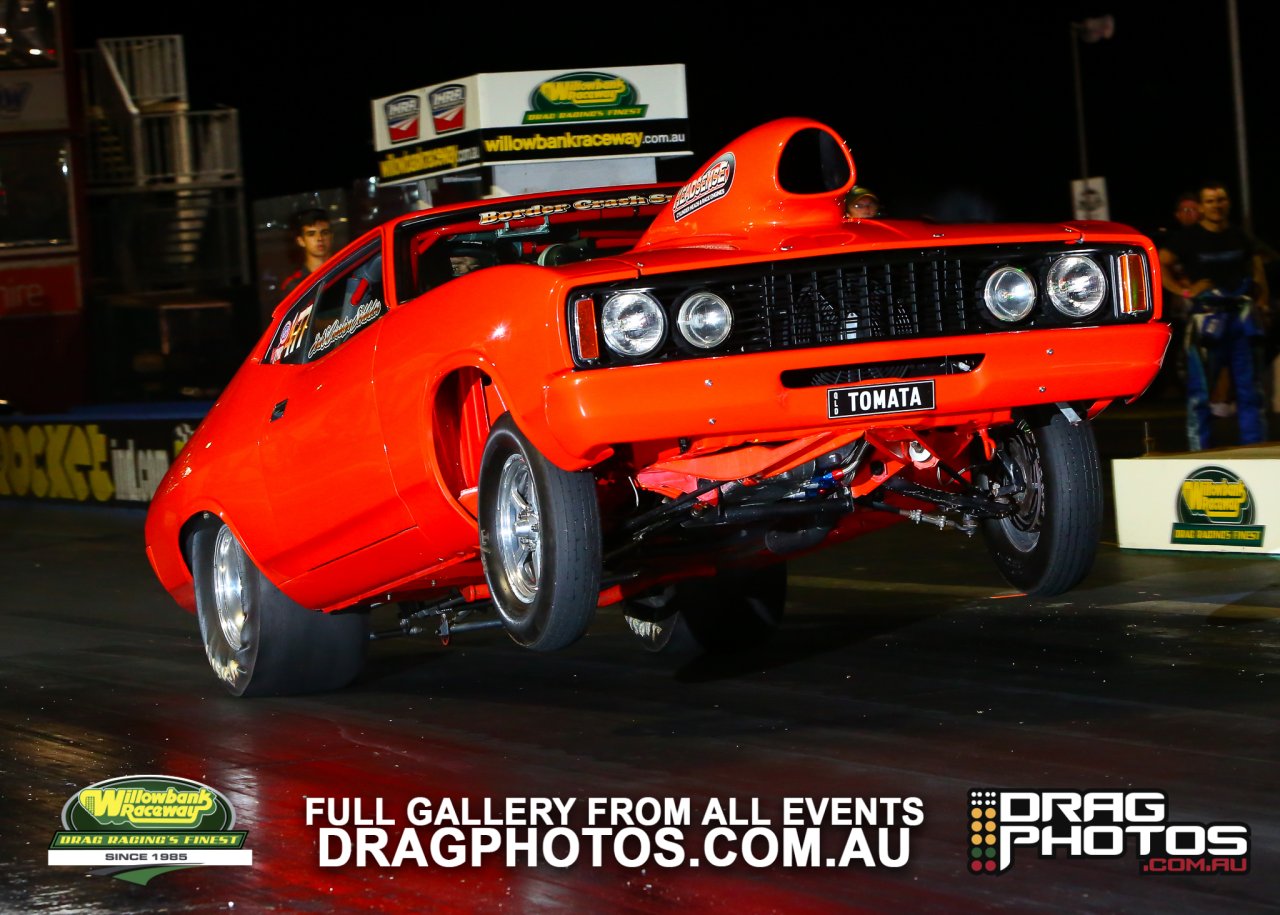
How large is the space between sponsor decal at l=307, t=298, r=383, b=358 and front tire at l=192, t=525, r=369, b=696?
3.08ft

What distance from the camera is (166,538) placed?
7734 mm

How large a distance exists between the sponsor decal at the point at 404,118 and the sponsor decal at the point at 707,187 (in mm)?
17531

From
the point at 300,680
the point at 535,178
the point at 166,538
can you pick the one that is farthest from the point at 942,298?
the point at 535,178

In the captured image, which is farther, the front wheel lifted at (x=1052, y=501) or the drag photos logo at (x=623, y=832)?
the front wheel lifted at (x=1052, y=501)

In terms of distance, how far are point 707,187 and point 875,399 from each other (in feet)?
3.40

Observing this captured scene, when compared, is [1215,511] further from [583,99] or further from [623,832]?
[583,99]

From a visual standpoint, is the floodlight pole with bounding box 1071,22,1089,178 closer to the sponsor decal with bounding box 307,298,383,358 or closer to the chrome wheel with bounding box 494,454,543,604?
the sponsor decal with bounding box 307,298,383,358

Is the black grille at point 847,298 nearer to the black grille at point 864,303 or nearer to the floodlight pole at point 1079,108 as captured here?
the black grille at point 864,303

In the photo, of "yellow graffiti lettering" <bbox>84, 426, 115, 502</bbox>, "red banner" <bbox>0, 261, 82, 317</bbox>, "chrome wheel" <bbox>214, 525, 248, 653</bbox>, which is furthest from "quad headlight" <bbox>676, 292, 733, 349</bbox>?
"red banner" <bbox>0, 261, 82, 317</bbox>

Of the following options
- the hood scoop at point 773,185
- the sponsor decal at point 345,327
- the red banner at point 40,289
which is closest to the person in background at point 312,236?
the sponsor decal at point 345,327

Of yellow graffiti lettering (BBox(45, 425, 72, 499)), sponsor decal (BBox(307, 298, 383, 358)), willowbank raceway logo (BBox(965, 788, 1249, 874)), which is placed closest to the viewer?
willowbank raceway logo (BBox(965, 788, 1249, 874))

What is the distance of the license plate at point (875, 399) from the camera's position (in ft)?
17.0

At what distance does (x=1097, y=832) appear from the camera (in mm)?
4438

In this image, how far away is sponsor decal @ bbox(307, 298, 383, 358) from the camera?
634 centimetres
